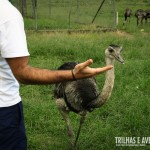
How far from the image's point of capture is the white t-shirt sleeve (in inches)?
82.7

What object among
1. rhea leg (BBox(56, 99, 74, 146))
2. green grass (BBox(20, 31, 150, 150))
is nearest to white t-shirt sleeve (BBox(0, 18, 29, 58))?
rhea leg (BBox(56, 99, 74, 146))

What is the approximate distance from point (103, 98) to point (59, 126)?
4.44 ft

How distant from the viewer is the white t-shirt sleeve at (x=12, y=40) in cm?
210

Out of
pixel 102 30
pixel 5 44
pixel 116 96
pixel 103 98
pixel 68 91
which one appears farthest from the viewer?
pixel 102 30

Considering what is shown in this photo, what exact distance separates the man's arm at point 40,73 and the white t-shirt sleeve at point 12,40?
0.04 metres

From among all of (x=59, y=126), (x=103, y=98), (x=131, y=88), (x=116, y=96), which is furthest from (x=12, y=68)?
(x=131, y=88)

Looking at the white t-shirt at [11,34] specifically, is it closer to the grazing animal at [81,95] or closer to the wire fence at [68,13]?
the grazing animal at [81,95]

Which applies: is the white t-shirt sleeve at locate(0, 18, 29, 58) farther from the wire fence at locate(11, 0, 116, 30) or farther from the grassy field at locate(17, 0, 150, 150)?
the wire fence at locate(11, 0, 116, 30)

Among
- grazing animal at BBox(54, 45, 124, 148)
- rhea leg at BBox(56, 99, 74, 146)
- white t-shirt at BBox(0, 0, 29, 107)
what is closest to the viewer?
white t-shirt at BBox(0, 0, 29, 107)

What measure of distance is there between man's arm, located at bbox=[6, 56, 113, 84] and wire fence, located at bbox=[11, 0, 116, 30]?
11.8 meters

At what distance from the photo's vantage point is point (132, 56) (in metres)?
8.91

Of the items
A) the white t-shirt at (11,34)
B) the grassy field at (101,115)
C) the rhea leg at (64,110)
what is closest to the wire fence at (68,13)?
the grassy field at (101,115)

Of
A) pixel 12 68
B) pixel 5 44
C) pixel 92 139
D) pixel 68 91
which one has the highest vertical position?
pixel 5 44

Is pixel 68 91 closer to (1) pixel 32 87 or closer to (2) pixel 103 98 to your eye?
(2) pixel 103 98
